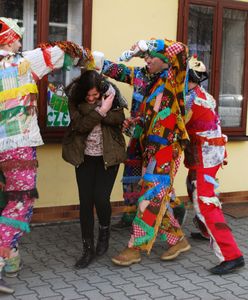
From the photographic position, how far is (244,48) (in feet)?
21.5

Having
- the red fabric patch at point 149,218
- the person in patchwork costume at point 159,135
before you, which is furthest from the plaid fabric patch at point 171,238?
the red fabric patch at point 149,218

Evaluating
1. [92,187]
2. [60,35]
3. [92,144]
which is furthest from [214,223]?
[60,35]

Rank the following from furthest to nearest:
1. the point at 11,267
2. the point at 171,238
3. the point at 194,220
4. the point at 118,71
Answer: the point at 194,220
the point at 118,71
the point at 171,238
the point at 11,267

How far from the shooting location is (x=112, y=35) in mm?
5574

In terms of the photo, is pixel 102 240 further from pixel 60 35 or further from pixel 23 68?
pixel 60 35

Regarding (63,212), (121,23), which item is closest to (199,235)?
(63,212)

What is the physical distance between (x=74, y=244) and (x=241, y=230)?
1806mm

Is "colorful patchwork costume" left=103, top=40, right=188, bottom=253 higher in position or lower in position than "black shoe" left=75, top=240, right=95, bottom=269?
higher

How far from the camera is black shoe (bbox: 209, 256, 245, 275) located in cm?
427

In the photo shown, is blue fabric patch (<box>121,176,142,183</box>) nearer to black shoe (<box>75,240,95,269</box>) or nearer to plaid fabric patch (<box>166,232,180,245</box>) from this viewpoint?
plaid fabric patch (<box>166,232,180,245</box>)

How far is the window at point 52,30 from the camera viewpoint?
17.0 feet

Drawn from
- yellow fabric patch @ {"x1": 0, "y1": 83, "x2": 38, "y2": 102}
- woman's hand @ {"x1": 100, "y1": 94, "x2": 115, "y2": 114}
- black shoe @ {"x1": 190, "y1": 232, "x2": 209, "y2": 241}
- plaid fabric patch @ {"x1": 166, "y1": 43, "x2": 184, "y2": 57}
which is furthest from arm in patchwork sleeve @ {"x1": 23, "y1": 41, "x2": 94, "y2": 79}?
black shoe @ {"x1": 190, "y1": 232, "x2": 209, "y2": 241}

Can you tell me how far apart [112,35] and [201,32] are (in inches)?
48.9

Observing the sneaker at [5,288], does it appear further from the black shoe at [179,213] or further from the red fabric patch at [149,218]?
the black shoe at [179,213]
